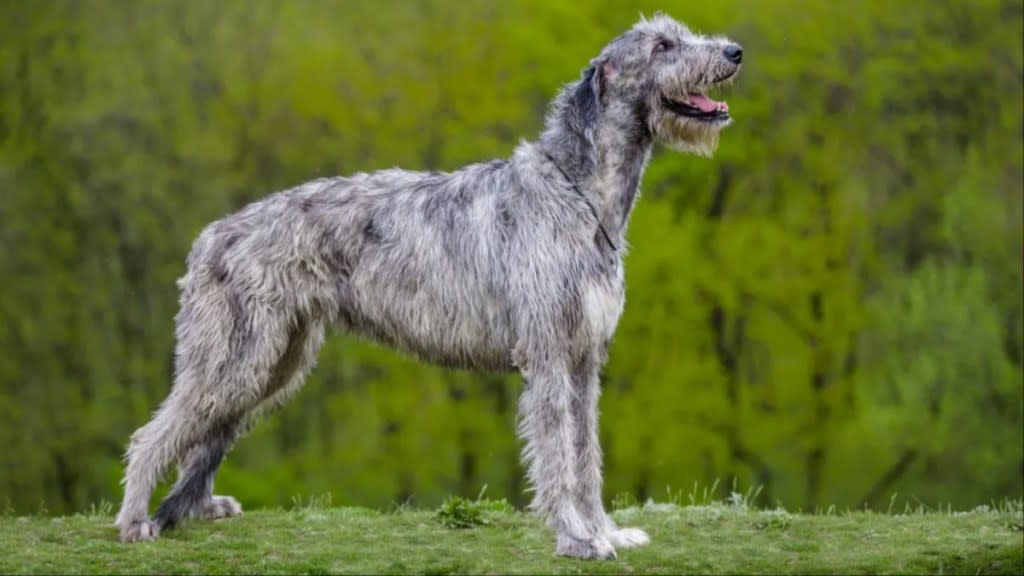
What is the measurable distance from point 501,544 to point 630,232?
15.4m

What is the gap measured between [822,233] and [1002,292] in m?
3.29

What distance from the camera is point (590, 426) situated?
8.03 metres

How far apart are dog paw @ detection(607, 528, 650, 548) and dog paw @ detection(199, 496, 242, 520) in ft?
8.76

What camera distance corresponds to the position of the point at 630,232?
75.9 feet

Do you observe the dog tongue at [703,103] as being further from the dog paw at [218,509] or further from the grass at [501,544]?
the dog paw at [218,509]

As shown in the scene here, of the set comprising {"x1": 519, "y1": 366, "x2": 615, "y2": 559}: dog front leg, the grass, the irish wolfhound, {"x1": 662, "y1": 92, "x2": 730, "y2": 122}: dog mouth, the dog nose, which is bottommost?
the grass

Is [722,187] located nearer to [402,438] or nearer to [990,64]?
[990,64]

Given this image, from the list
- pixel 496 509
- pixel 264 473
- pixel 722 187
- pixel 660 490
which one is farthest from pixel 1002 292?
pixel 496 509

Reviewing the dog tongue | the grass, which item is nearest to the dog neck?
the dog tongue

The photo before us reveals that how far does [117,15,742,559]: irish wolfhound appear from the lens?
25.1ft

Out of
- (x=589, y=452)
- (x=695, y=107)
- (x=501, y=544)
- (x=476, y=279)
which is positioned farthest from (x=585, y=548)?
(x=695, y=107)

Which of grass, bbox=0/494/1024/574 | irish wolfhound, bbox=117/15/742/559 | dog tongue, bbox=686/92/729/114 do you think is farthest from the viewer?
dog tongue, bbox=686/92/729/114

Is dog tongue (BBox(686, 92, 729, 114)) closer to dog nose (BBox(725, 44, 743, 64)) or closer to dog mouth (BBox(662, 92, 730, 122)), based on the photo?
dog mouth (BBox(662, 92, 730, 122))

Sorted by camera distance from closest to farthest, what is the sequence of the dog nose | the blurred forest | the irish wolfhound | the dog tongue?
the irish wolfhound < the dog nose < the dog tongue < the blurred forest
